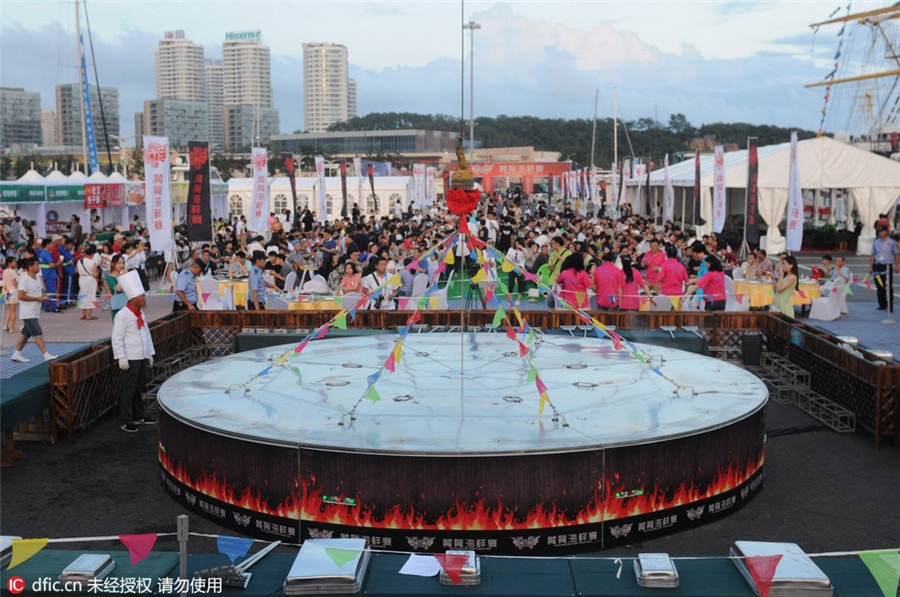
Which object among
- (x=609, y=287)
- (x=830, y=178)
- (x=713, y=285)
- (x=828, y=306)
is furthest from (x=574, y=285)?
(x=830, y=178)

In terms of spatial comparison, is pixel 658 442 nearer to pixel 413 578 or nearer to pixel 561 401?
pixel 561 401

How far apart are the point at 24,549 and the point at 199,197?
14.5 meters

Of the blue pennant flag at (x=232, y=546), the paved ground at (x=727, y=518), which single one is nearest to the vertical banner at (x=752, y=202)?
the paved ground at (x=727, y=518)

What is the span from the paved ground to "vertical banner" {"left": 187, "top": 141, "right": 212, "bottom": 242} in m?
8.73

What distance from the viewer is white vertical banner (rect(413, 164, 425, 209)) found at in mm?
43656

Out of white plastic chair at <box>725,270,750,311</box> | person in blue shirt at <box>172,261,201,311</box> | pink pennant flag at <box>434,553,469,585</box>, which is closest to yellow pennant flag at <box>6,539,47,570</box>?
pink pennant flag at <box>434,553,469,585</box>

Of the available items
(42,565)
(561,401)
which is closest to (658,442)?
(561,401)

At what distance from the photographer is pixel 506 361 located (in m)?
10.6

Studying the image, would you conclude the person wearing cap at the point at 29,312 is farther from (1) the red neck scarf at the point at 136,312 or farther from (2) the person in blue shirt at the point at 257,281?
(1) the red neck scarf at the point at 136,312

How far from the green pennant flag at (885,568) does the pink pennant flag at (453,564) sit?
2062 millimetres

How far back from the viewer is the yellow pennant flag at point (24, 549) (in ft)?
15.8

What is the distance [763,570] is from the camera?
183 inches

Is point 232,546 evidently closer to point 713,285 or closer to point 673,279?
point 713,285

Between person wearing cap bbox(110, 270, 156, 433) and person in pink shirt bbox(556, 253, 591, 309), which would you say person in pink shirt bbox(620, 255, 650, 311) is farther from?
person wearing cap bbox(110, 270, 156, 433)
